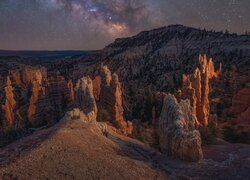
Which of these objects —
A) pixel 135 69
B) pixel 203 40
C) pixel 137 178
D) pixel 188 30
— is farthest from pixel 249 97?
pixel 188 30

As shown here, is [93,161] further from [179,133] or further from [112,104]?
[112,104]

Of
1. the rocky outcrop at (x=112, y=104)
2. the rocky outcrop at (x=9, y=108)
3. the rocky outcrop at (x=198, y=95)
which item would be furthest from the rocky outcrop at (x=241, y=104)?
the rocky outcrop at (x=9, y=108)

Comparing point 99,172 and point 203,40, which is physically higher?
point 203,40

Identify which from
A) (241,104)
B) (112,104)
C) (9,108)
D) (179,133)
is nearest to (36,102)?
(9,108)

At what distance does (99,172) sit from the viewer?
15.7 m

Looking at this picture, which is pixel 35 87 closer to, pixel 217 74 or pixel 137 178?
pixel 217 74

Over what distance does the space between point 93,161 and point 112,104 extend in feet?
65.9

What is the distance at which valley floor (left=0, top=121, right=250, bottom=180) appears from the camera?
15.0m

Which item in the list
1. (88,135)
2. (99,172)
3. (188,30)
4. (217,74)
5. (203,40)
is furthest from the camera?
(188,30)

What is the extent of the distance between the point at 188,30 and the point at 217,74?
285 ft

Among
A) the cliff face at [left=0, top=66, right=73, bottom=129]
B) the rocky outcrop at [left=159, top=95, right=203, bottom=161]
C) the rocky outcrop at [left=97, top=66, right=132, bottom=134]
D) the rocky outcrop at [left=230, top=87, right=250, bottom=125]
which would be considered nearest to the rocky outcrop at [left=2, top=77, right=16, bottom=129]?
the cliff face at [left=0, top=66, right=73, bottom=129]

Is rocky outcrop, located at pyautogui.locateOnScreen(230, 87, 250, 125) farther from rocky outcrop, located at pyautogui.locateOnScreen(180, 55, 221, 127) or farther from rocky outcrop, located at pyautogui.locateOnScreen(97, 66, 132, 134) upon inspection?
rocky outcrop, located at pyautogui.locateOnScreen(97, 66, 132, 134)

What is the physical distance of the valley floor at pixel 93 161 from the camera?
15039mm

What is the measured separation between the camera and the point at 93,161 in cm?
1644
